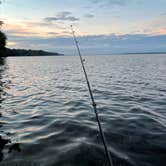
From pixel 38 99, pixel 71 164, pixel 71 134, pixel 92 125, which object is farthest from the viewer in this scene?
pixel 38 99

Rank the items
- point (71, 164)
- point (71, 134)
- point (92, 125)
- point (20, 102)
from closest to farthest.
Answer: point (71, 164) < point (71, 134) < point (92, 125) < point (20, 102)

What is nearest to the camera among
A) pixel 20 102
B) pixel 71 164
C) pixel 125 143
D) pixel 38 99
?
pixel 71 164

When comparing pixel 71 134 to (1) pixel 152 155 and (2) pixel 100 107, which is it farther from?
(2) pixel 100 107

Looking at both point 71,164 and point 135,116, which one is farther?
point 135,116

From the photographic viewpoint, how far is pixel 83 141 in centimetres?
762

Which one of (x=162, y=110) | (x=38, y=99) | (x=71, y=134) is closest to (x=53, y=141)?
(x=71, y=134)

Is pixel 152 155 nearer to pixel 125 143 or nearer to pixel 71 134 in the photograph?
pixel 125 143

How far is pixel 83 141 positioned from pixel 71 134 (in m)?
0.92

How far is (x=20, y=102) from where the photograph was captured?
47.6 feet

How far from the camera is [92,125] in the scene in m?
9.43

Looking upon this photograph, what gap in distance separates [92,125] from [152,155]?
131 inches

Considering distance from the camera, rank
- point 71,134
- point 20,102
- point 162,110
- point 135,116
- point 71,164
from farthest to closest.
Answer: point 20,102, point 162,110, point 135,116, point 71,134, point 71,164

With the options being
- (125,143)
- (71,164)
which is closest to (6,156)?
(71,164)

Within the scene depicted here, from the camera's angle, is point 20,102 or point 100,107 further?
point 20,102
